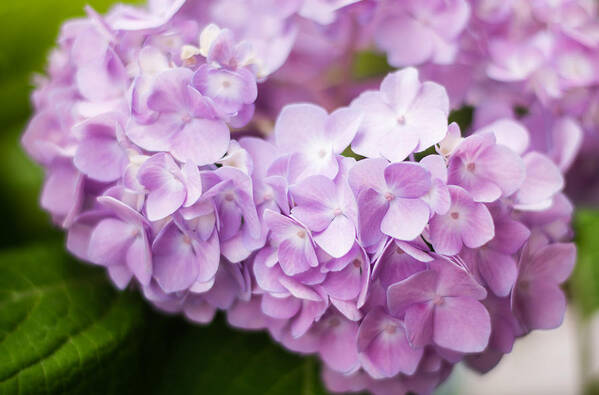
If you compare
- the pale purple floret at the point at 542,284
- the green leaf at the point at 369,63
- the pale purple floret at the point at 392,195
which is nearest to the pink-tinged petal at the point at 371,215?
the pale purple floret at the point at 392,195

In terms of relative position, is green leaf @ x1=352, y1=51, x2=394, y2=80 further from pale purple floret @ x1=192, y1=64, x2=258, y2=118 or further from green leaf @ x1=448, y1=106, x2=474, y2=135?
pale purple floret @ x1=192, y1=64, x2=258, y2=118

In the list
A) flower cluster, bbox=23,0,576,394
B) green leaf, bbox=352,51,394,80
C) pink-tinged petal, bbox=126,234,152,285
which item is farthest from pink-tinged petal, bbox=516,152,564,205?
green leaf, bbox=352,51,394,80

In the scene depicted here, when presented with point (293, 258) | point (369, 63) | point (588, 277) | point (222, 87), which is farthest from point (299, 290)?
point (588, 277)

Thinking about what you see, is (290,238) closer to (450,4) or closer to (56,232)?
(450,4)

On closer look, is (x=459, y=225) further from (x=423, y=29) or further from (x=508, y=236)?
(x=423, y=29)

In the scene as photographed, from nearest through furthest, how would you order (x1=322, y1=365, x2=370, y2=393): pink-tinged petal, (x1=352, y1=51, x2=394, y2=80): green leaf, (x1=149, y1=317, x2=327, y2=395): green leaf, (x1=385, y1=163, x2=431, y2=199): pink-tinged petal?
(x1=385, y1=163, x2=431, y2=199): pink-tinged petal, (x1=322, y1=365, x2=370, y2=393): pink-tinged petal, (x1=149, y1=317, x2=327, y2=395): green leaf, (x1=352, y1=51, x2=394, y2=80): green leaf

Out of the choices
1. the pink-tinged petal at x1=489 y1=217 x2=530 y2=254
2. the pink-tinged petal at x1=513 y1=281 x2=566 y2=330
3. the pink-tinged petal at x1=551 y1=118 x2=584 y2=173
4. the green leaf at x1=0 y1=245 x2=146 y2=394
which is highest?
the pink-tinged petal at x1=489 y1=217 x2=530 y2=254

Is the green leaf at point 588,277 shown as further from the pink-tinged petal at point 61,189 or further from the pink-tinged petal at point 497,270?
the pink-tinged petal at point 61,189
